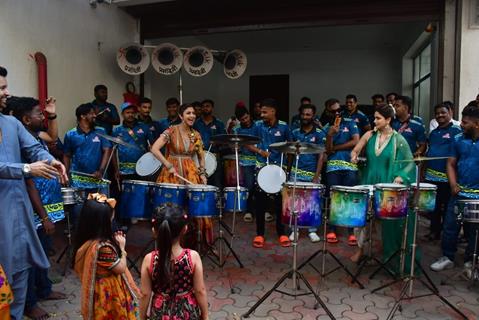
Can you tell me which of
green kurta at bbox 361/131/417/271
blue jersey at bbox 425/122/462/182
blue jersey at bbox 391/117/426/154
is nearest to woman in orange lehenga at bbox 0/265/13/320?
green kurta at bbox 361/131/417/271

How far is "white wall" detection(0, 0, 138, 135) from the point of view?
5.96m

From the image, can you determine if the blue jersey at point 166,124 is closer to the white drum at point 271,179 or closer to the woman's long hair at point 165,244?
the white drum at point 271,179

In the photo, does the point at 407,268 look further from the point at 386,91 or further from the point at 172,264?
the point at 386,91

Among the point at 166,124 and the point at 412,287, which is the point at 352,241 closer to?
the point at 412,287

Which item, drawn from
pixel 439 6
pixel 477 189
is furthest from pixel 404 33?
pixel 477 189

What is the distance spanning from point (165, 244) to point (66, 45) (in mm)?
5668

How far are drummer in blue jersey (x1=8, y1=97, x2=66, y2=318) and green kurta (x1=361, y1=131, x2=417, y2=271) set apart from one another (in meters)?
3.18

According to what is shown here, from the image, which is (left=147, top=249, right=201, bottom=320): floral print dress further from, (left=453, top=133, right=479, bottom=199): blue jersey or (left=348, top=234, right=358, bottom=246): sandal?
(left=348, top=234, right=358, bottom=246): sandal

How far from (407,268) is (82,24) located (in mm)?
6272

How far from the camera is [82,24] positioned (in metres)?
7.42

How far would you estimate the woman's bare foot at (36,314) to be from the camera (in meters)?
3.62

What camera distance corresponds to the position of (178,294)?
2.47 m

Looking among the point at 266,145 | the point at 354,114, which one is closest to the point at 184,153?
the point at 266,145

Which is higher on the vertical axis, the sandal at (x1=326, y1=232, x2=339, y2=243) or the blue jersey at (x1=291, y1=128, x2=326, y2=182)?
the blue jersey at (x1=291, y1=128, x2=326, y2=182)
